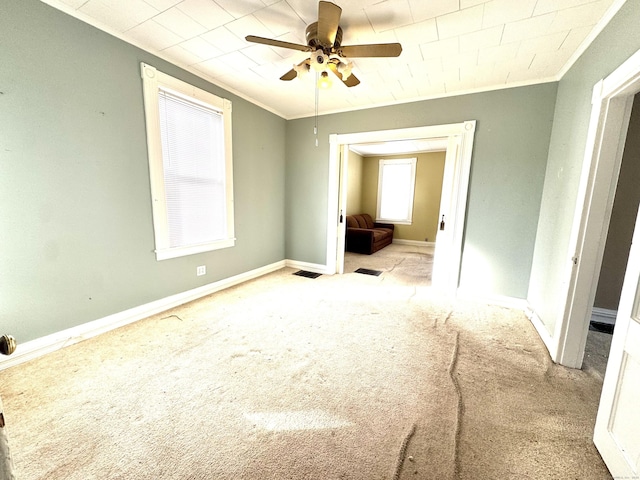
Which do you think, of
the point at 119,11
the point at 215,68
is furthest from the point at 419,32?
the point at 119,11

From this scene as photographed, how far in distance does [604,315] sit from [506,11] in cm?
304

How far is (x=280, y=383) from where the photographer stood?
168 cm

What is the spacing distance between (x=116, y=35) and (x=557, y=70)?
401cm

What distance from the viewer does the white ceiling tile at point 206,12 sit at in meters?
1.76

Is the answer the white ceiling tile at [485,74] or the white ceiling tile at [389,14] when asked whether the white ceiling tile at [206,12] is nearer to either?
the white ceiling tile at [389,14]

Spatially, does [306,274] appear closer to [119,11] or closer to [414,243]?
[119,11]

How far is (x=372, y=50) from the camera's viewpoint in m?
1.84

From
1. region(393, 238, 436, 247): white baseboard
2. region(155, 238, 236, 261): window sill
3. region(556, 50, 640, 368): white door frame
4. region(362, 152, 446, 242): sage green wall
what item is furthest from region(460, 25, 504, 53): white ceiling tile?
region(393, 238, 436, 247): white baseboard

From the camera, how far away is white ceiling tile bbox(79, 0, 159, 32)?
5.90 ft

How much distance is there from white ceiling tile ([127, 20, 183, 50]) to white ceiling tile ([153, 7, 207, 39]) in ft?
0.21

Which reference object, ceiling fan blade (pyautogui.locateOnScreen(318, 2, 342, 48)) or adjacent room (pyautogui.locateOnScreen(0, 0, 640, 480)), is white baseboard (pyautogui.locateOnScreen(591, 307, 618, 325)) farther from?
ceiling fan blade (pyautogui.locateOnScreen(318, 2, 342, 48))

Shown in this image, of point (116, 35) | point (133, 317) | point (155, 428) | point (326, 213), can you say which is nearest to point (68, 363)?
point (133, 317)

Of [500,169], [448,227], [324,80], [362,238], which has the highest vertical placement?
[324,80]

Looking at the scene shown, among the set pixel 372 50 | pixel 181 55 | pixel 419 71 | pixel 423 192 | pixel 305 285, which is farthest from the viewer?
pixel 423 192
